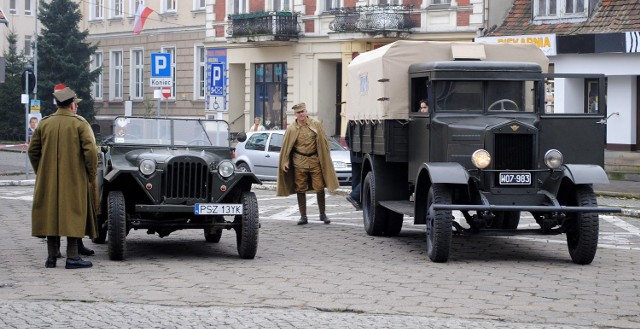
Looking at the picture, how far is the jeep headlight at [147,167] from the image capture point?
1316 cm

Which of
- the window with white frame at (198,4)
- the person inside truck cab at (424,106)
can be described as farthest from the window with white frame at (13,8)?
the person inside truck cab at (424,106)

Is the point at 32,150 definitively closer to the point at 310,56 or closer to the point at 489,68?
the point at 489,68

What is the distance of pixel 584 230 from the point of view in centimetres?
1296

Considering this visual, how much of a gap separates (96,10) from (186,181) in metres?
48.1

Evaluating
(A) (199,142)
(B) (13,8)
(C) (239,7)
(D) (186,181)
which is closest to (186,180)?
(D) (186,181)

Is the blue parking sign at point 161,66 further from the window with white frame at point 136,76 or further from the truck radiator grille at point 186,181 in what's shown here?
the window with white frame at point 136,76

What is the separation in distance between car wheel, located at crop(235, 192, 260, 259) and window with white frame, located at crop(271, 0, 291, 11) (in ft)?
109

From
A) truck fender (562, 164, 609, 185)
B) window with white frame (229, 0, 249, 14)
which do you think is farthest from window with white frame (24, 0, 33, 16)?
truck fender (562, 164, 609, 185)

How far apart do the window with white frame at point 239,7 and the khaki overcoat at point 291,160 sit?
30.5 m

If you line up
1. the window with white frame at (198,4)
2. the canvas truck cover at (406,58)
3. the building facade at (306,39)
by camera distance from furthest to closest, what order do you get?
the window with white frame at (198,4) < the building facade at (306,39) < the canvas truck cover at (406,58)

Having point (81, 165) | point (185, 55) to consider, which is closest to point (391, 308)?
point (81, 165)

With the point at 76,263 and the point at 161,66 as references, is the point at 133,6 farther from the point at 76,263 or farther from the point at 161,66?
the point at 76,263

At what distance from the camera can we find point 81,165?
1230 centimetres

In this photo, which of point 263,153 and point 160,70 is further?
point 263,153
